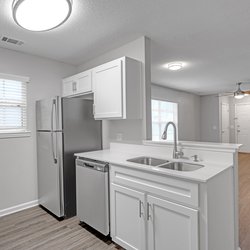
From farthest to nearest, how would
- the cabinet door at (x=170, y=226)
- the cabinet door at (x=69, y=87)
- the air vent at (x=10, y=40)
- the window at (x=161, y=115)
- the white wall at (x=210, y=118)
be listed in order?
the white wall at (x=210, y=118) → the window at (x=161, y=115) → the cabinet door at (x=69, y=87) → the air vent at (x=10, y=40) → the cabinet door at (x=170, y=226)

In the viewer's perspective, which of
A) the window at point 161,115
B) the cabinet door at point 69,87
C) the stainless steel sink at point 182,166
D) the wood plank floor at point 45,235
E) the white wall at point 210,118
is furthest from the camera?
the white wall at point 210,118

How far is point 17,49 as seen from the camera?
2.86 m

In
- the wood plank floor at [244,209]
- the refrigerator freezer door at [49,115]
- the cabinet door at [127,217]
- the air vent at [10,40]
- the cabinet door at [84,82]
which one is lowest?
the wood plank floor at [244,209]

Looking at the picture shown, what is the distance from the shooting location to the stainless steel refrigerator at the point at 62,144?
2586mm

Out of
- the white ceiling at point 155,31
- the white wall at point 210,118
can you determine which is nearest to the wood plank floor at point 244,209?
the white ceiling at point 155,31

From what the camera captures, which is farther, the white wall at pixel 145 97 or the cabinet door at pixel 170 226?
the white wall at pixel 145 97

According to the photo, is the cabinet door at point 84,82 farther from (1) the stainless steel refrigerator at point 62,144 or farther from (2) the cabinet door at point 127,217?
(2) the cabinet door at point 127,217

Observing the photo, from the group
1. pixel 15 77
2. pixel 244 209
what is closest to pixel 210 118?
pixel 244 209

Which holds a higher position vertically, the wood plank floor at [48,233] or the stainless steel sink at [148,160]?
the stainless steel sink at [148,160]

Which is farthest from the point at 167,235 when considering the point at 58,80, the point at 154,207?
the point at 58,80

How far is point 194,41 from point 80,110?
196 centimetres

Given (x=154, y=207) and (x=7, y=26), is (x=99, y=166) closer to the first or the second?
(x=154, y=207)

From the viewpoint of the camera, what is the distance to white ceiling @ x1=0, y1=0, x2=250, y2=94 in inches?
73.4

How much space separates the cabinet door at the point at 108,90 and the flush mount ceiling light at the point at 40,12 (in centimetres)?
85
